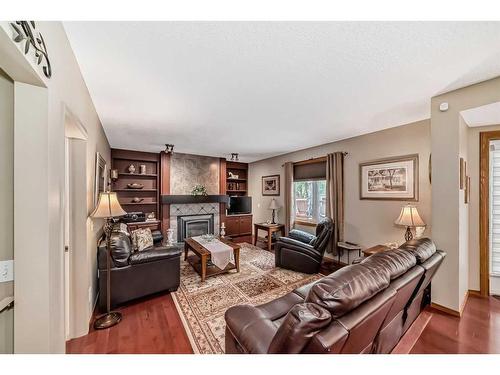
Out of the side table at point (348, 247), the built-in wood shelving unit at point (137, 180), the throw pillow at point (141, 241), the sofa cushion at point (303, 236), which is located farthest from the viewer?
the built-in wood shelving unit at point (137, 180)

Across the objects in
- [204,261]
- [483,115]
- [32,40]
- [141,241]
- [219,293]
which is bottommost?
[219,293]

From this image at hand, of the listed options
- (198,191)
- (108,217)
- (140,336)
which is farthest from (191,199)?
(140,336)

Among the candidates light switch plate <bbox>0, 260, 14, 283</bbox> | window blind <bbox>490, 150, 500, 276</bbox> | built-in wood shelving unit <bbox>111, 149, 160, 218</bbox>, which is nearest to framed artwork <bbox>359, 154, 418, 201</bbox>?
window blind <bbox>490, 150, 500, 276</bbox>

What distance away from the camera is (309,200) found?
5.14m

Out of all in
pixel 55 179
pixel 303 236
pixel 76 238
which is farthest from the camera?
pixel 303 236

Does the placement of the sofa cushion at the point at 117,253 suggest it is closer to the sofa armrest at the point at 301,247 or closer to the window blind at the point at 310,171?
the sofa armrest at the point at 301,247

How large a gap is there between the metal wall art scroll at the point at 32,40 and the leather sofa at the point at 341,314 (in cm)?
165

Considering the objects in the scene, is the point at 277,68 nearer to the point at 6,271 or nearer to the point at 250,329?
the point at 250,329

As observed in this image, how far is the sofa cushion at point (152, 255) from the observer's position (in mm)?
2585

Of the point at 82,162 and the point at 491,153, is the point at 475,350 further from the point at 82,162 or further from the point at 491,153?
the point at 82,162

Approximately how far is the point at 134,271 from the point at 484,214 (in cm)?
450

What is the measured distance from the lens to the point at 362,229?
3.79m

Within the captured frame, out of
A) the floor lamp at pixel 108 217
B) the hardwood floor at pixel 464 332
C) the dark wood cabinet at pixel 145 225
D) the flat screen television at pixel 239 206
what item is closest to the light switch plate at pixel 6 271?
the floor lamp at pixel 108 217

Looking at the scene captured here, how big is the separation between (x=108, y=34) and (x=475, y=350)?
3.79m
